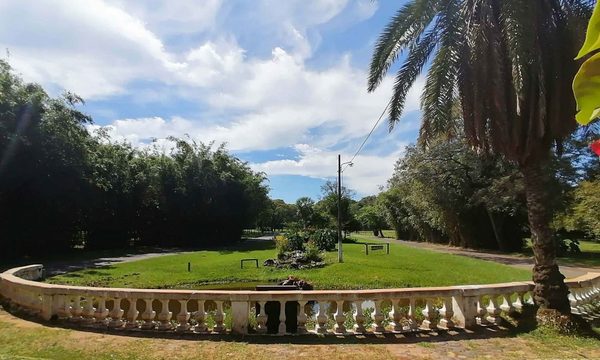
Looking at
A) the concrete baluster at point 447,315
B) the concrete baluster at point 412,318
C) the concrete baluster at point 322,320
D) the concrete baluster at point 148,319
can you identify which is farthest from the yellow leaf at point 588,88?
the concrete baluster at point 148,319

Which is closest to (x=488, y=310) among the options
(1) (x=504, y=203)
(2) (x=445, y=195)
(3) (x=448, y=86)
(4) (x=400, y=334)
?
(4) (x=400, y=334)

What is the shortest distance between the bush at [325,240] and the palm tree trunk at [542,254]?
22753 mm

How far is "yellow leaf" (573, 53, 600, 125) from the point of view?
26.5 inches

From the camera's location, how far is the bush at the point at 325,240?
1210 inches

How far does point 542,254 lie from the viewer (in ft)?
25.6

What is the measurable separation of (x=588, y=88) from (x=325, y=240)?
3105cm

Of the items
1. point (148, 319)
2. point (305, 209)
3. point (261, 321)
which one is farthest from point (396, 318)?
point (305, 209)

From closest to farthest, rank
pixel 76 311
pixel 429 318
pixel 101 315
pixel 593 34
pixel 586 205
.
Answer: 1. pixel 593 34
2. pixel 429 318
3. pixel 101 315
4. pixel 76 311
5. pixel 586 205

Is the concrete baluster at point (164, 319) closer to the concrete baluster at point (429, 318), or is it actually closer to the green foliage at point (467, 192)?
the concrete baluster at point (429, 318)

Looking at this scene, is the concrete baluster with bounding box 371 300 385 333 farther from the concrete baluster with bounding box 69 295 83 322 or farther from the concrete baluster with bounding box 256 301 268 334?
the concrete baluster with bounding box 69 295 83 322

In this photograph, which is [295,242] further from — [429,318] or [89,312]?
[429,318]

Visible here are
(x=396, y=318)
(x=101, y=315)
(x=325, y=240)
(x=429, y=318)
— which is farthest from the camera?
(x=325, y=240)

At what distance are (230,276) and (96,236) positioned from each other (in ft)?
73.9

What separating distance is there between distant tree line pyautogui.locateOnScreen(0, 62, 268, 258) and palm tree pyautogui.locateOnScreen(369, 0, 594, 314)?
68.9 ft
